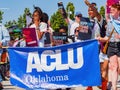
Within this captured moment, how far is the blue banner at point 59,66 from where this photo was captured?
8.18 m

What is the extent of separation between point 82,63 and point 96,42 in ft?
1.46

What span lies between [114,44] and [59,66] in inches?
53.7

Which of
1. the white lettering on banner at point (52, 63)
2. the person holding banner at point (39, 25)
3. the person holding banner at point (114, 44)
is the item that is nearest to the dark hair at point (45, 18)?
Result: the person holding banner at point (39, 25)

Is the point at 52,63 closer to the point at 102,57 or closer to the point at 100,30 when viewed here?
Answer: the point at 102,57

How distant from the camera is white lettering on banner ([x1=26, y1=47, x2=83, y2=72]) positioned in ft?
27.0

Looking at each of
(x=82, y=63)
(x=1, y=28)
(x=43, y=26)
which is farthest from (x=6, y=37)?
(x=82, y=63)

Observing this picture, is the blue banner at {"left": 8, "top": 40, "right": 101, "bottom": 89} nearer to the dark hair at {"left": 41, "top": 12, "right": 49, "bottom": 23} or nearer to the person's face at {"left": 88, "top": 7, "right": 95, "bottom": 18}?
the dark hair at {"left": 41, "top": 12, "right": 49, "bottom": 23}

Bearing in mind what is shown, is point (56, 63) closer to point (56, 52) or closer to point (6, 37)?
point (56, 52)

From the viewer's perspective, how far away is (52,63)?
835 cm

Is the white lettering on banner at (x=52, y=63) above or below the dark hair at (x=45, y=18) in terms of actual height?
below

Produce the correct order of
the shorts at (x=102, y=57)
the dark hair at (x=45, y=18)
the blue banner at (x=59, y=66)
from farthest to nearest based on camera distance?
the shorts at (x=102, y=57) < the dark hair at (x=45, y=18) < the blue banner at (x=59, y=66)

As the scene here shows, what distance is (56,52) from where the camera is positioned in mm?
8359

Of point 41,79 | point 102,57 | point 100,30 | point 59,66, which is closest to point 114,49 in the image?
point 102,57

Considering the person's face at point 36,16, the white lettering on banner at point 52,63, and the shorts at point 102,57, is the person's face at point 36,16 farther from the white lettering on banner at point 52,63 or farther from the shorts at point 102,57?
the shorts at point 102,57
